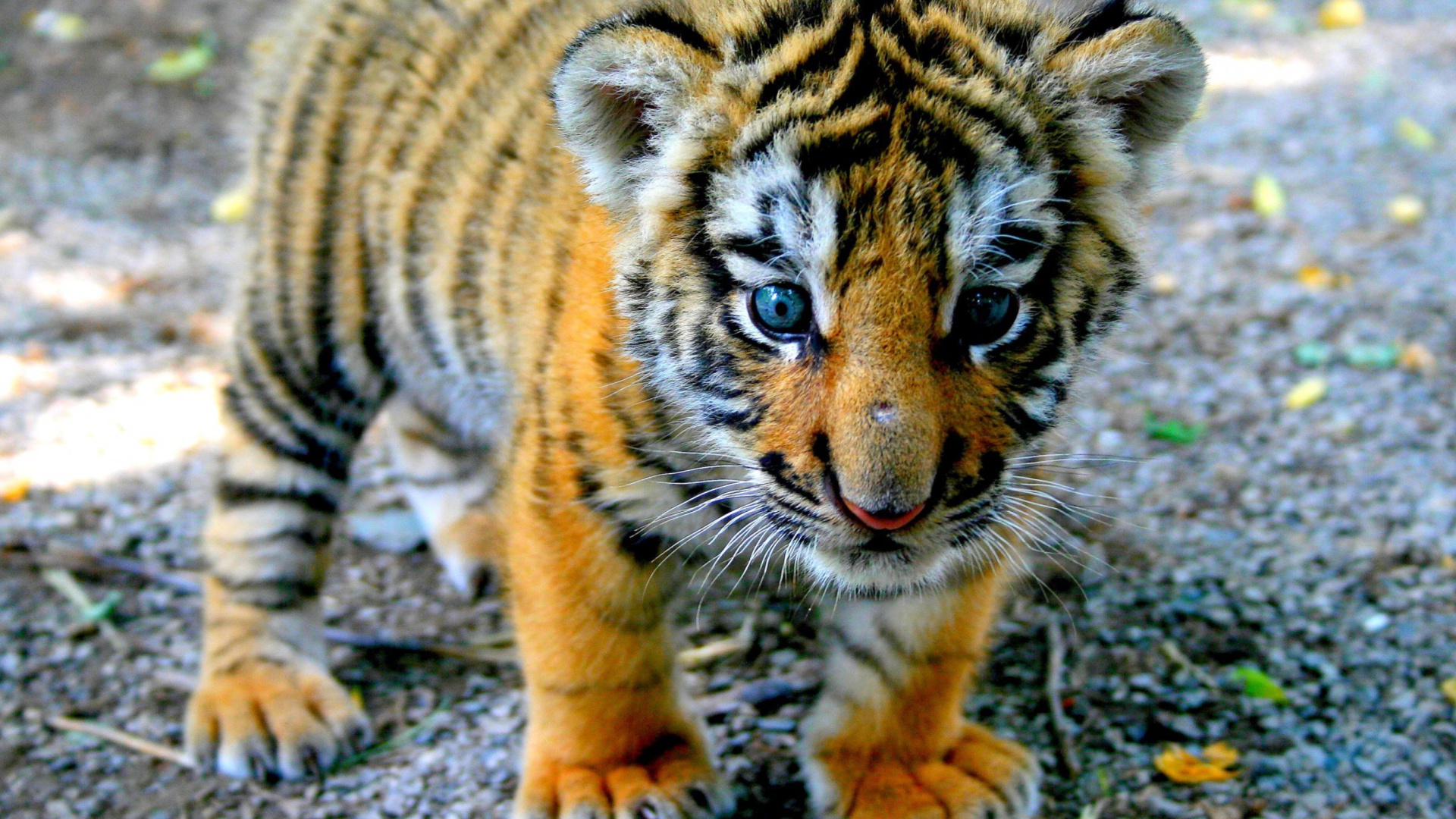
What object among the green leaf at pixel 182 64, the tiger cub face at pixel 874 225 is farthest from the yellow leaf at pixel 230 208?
the tiger cub face at pixel 874 225

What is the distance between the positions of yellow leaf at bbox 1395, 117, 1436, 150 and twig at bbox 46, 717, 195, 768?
201 inches

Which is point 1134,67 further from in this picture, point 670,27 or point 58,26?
point 58,26

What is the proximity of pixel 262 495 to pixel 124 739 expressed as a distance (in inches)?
22.7

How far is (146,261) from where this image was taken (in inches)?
190

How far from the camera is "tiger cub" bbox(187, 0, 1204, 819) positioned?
6.06 feet

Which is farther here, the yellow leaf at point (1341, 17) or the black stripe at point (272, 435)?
the yellow leaf at point (1341, 17)

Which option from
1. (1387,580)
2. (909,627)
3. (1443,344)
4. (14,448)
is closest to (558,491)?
(909,627)

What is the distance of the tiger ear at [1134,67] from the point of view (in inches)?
75.5

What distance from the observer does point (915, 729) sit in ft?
8.14

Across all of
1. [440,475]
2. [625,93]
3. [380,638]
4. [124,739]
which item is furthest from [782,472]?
[440,475]

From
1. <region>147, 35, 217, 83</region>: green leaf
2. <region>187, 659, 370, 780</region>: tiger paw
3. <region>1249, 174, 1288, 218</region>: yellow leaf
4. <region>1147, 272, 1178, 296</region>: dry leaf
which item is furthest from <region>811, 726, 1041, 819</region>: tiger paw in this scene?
<region>147, 35, 217, 83</region>: green leaf

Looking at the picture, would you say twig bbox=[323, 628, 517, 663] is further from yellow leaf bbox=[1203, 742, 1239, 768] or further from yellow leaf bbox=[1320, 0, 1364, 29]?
yellow leaf bbox=[1320, 0, 1364, 29]

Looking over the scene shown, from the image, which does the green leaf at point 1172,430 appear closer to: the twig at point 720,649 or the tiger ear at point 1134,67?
the twig at point 720,649

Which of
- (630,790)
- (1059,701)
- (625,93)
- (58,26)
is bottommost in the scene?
(630,790)
